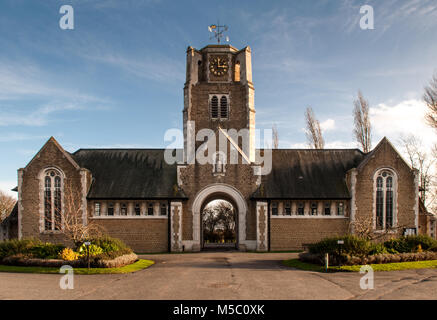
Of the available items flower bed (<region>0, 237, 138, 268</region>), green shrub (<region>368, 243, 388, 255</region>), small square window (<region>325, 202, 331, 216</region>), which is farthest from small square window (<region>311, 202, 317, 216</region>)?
flower bed (<region>0, 237, 138, 268</region>)

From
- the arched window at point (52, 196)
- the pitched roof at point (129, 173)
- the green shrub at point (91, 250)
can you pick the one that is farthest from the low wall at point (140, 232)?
the green shrub at point (91, 250)

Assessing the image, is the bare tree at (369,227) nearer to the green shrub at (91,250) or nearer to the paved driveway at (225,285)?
the paved driveway at (225,285)

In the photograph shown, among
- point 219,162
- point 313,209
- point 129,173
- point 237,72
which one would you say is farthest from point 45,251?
point 237,72

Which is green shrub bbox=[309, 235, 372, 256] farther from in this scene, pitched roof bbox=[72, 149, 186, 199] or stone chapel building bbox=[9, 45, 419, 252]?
pitched roof bbox=[72, 149, 186, 199]

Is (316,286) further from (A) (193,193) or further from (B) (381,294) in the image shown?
(A) (193,193)

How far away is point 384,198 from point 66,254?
28.1m

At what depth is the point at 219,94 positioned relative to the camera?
39.2m

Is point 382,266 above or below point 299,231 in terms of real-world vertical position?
above

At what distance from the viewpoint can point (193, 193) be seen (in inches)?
1388

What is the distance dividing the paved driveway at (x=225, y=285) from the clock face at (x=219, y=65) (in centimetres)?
2415

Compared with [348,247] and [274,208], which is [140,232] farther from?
[348,247]

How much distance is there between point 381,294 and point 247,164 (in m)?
22.5
